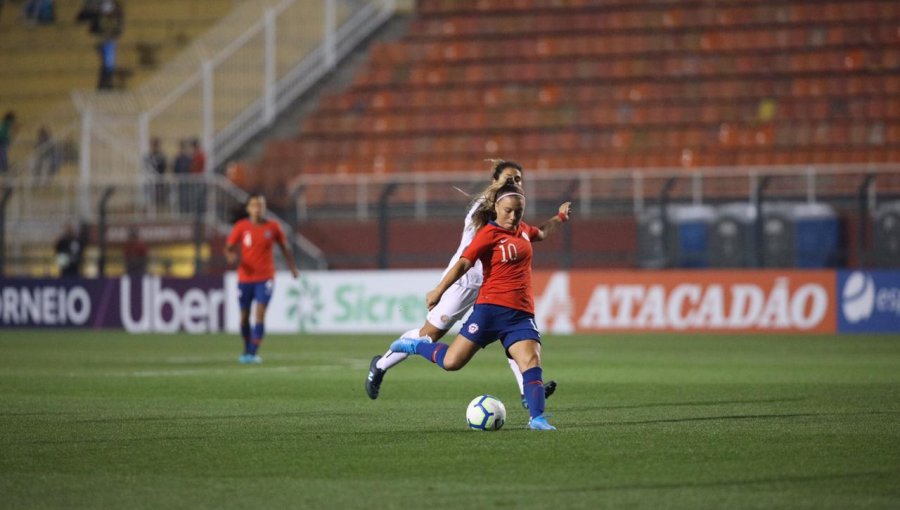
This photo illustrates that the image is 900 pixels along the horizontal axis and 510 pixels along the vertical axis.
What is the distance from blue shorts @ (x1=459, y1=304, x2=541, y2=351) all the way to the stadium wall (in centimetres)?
1295

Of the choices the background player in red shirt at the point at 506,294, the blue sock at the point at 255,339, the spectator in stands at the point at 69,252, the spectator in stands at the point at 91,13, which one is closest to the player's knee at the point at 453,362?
the background player in red shirt at the point at 506,294

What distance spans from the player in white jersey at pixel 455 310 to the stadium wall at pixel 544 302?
36.6 ft

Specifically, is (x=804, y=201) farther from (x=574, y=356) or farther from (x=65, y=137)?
(x=65, y=137)

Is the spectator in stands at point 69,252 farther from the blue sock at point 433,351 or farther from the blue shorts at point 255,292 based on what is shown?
the blue sock at point 433,351

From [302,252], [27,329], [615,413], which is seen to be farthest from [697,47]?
[615,413]

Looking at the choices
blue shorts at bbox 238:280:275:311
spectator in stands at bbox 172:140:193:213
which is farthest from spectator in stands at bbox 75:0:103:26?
blue shorts at bbox 238:280:275:311

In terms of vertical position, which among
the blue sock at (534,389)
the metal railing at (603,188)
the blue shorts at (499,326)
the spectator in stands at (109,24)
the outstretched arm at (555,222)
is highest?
the spectator in stands at (109,24)

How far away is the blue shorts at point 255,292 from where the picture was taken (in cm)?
2039

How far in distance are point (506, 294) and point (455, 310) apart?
1819 mm

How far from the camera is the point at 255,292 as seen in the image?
20406 mm

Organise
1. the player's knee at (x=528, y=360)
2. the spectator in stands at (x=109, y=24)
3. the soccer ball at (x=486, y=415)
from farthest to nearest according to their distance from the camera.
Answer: the spectator in stands at (x=109, y=24)
the player's knee at (x=528, y=360)
the soccer ball at (x=486, y=415)

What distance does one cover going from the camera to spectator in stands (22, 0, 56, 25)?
40.6 metres

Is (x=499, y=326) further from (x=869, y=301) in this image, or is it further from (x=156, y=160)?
(x=156, y=160)

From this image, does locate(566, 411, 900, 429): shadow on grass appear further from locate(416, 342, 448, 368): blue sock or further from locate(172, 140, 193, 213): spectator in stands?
locate(172, 140, 193, 213): spectator in stands
